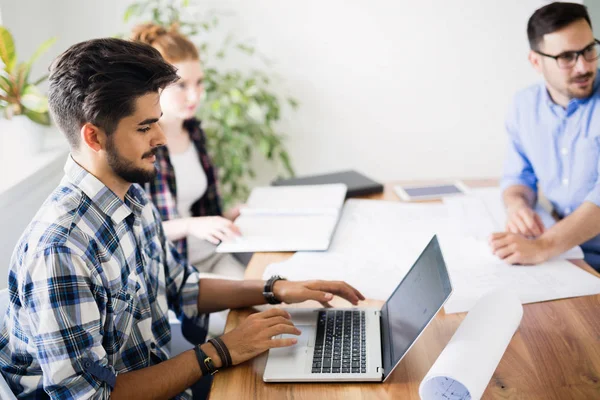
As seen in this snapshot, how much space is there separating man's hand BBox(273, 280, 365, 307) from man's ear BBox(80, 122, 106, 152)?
45 centimetres

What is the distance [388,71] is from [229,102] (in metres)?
0.82

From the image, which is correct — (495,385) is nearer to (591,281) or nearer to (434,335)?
(434,335)

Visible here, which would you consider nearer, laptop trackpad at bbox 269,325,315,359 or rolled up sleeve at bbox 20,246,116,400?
rolled up sleeve at bbox 20,246,116,400

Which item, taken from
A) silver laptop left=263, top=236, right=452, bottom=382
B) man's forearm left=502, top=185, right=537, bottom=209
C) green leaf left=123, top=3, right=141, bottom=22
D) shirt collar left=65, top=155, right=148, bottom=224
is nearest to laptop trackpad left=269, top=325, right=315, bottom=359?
silver laptop left=263, top=236, right=452, bottom=382

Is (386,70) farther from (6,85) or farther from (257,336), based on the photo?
(257,336)

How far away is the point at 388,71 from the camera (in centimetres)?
299

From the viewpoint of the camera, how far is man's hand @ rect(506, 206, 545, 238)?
1.56 metres

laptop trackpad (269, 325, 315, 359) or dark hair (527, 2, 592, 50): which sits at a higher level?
dark hair (527, 2, 592, 50)

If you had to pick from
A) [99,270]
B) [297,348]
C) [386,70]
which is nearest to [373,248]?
[297,348]

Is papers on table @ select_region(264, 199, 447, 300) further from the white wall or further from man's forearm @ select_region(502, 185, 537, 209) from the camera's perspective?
the white wall

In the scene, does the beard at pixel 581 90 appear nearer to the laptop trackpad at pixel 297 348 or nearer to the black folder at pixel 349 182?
the black folder at pixel 349 182

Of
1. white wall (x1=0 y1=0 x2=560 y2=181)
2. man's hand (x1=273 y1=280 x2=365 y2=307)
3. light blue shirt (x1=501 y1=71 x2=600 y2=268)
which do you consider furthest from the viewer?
white wall (x1=0 y1=0 x2=560 y2=181)

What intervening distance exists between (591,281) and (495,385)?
A: 0.48m

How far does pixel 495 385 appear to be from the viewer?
99 centimetres
